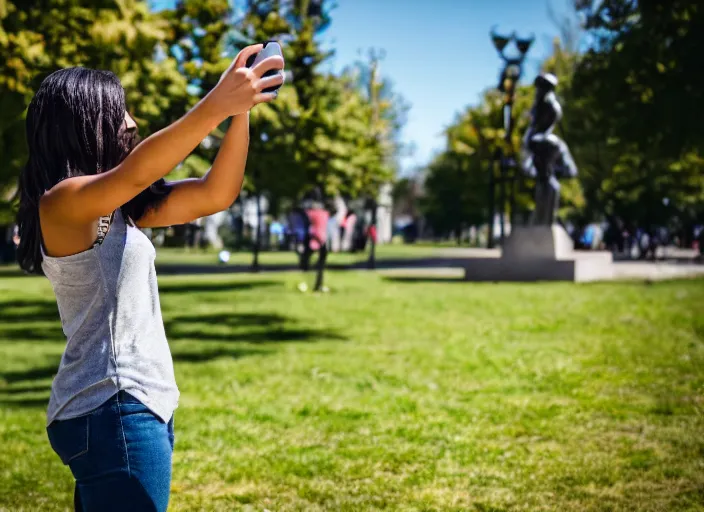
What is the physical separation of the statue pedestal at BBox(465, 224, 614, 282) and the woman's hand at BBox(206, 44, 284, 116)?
19.9 metres

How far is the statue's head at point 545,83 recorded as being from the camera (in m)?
21.4

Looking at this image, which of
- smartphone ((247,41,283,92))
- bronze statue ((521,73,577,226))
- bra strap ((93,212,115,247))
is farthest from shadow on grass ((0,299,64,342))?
bronze statue ((521,73,577,226))

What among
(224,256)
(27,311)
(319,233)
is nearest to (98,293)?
(224,256)

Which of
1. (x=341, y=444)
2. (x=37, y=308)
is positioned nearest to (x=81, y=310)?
(x=341, y=444)

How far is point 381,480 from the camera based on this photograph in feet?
17.1

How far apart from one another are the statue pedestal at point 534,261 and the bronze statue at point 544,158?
0.49 metres

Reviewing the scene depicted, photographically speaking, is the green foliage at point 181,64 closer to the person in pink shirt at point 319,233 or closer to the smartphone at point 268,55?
the person in pink shirt at point 319,233

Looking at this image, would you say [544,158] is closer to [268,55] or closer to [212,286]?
[212,286]

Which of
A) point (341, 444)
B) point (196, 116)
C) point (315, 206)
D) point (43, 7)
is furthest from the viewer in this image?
point (315, 206)

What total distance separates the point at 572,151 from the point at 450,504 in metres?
42.3

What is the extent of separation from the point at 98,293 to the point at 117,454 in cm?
38

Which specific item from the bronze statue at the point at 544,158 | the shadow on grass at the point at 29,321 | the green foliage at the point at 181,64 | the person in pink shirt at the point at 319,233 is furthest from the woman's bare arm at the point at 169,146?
the bronze statue at the point at 544,158

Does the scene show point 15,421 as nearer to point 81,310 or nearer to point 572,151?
point 81,310

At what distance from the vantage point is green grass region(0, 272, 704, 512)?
198 inches
